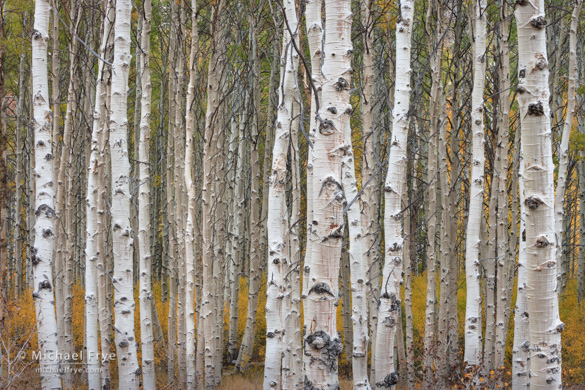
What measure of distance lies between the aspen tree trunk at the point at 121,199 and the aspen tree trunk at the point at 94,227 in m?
0.67

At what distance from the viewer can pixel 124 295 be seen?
4957mm

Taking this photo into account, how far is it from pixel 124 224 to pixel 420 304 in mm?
9214

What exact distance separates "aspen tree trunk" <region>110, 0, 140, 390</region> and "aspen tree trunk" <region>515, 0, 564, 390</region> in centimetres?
373

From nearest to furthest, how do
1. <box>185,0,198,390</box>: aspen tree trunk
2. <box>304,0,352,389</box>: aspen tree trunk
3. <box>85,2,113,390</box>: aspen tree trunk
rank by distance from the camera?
<box>304,0,352,389</box>: aspen tree trunk → <box>85,2,113,390</box>: aspen tree trunk → <box>185,0,198,390</box>: aspen tree trunk

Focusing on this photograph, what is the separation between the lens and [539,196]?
106 inches

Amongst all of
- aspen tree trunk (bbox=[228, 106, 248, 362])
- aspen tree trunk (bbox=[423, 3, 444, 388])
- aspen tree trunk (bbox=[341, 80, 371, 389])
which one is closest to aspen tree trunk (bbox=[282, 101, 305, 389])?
aspen tree trunk (bbox=[341, 80, 371, 389])

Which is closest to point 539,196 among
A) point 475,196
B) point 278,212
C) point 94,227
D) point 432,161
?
point 278,212

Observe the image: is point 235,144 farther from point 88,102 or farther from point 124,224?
point 124,224

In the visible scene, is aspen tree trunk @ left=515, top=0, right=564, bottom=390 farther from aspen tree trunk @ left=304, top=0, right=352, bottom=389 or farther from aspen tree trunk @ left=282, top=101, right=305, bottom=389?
aspen tree trunk @ left=282, top=101, right=305, bottom=389

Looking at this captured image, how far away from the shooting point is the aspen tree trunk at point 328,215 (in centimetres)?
255

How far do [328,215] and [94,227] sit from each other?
4258 mm

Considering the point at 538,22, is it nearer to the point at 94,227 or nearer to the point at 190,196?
the point at 190,196

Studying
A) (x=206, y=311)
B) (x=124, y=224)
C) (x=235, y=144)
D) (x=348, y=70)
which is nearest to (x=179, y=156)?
(x=206, y=311)

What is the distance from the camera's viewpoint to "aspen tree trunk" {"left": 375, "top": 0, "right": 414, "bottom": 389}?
14.7 feet
